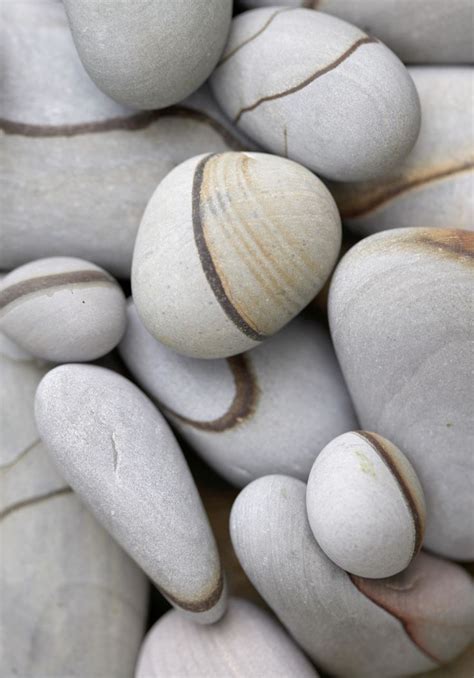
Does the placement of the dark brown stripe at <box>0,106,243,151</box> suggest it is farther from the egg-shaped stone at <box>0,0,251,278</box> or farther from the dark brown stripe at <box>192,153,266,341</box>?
the dark brown stripe at <box>192,153,266,341</box>

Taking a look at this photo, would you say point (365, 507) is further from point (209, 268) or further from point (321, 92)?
point (321, 92)

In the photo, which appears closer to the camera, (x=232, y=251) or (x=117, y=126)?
(x=232, y=251)

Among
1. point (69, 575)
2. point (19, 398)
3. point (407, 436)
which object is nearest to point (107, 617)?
point (69, 575)

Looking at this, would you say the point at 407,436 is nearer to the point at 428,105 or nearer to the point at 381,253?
the point at 381,253

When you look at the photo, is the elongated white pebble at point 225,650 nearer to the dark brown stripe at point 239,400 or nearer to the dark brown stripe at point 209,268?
the dark brown stripe at point 239,400

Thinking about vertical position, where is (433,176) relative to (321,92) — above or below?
below

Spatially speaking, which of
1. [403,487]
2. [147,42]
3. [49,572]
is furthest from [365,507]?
[147,42]

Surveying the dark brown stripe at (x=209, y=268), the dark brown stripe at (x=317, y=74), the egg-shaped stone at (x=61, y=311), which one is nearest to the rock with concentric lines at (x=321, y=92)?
the dark brown stripe at (x=317, y=74)
